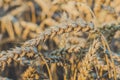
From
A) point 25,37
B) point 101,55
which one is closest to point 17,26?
point 25,37

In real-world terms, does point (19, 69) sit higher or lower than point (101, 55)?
higher

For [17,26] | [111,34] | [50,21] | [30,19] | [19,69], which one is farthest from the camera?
[30,19]

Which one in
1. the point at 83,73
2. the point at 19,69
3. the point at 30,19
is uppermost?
the point at 30,19

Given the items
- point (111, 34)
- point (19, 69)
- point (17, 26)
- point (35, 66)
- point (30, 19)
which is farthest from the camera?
point (30, 19)

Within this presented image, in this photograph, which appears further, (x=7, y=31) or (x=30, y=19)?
(x=30, y=19)

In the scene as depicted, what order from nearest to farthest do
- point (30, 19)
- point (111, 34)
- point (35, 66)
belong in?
point (35, 66), point (111, 34), point (30, 19)

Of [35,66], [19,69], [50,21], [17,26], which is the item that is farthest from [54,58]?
[17,26]

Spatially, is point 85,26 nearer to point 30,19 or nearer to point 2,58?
point 2,58

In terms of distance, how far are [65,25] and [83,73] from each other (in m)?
0.16

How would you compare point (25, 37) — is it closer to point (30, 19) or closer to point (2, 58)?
point (30, 19)

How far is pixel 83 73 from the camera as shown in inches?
44.1

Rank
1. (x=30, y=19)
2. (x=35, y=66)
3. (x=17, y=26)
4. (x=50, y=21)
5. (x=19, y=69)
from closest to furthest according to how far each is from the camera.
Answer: (x=35, y=66)
(x=19, y=69)
(x=50, y=21)
(x=17, y=26)
(x=30, y=19)

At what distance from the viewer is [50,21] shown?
7.97 feet

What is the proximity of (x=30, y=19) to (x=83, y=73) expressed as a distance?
1984 millimetres
